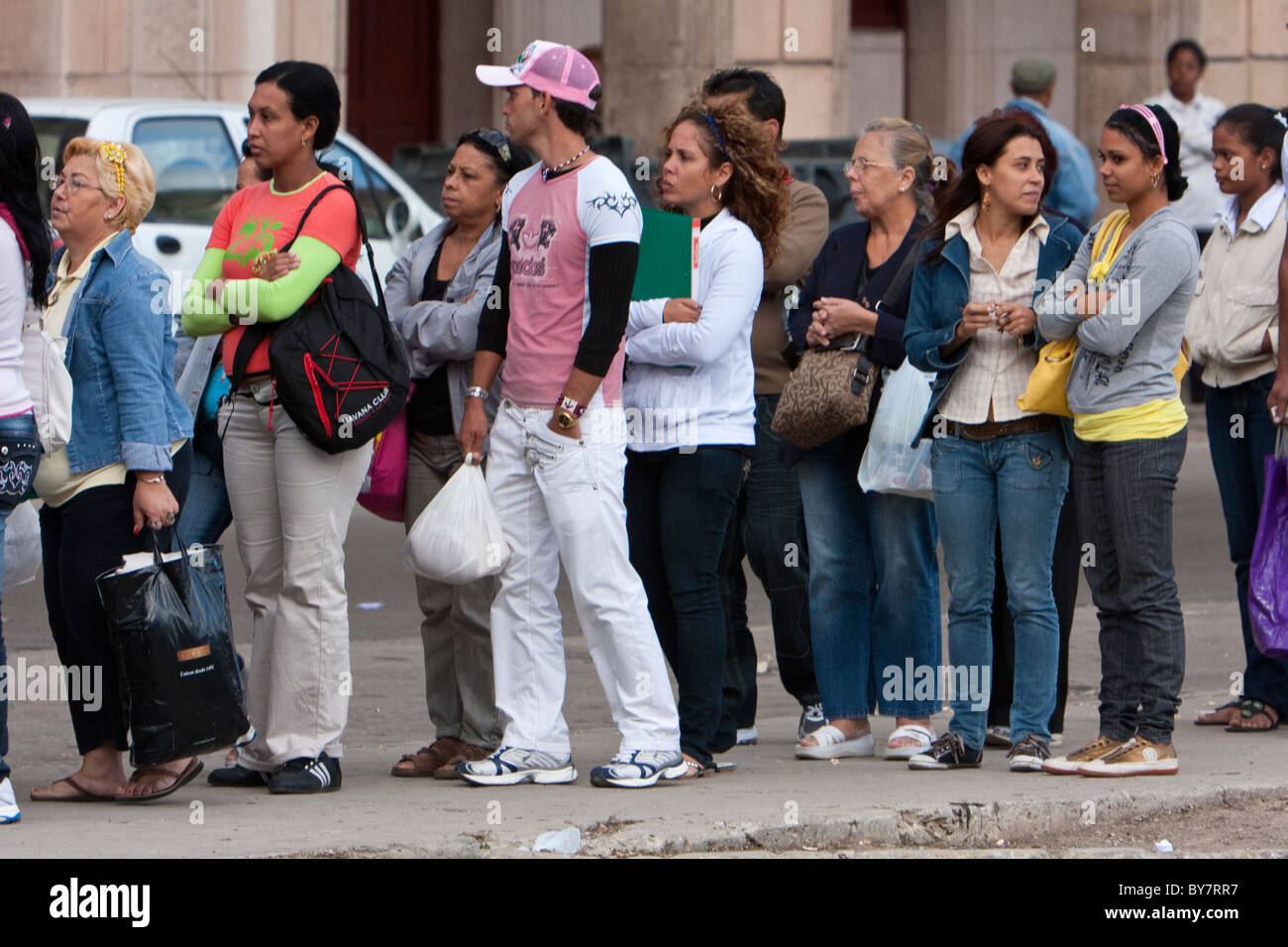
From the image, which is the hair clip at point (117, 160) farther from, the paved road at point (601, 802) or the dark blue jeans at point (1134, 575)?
the dark blue jeans at point (1134, 575)

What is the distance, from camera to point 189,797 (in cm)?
643

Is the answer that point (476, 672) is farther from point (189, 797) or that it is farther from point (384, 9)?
point (384, 9)

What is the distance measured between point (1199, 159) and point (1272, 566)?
392 inches

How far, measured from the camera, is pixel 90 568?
20.2 ft

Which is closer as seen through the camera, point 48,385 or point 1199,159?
point 48,385

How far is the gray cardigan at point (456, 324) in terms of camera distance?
265 inches

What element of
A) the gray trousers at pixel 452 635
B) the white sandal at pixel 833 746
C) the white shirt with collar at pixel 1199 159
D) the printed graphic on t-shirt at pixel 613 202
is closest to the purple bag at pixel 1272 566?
the white sandal at pixel 833 746

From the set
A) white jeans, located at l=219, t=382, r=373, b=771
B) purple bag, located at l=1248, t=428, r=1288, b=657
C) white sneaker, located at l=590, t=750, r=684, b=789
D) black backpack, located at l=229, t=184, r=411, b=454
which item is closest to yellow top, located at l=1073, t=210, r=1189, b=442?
purple bag, located at l=1248, t=428, r=1288, b=657

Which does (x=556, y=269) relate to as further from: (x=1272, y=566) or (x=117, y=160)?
(x=1272, y=566)

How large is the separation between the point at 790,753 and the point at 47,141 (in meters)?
7.85

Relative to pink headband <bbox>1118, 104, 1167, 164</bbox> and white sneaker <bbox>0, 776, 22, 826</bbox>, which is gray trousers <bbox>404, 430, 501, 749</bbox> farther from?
pink headband <bbox>1118, 104, 1167, 164</bbox>

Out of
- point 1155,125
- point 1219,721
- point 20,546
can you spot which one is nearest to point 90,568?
point 20,546

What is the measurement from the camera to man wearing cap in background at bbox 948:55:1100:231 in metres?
12.0
